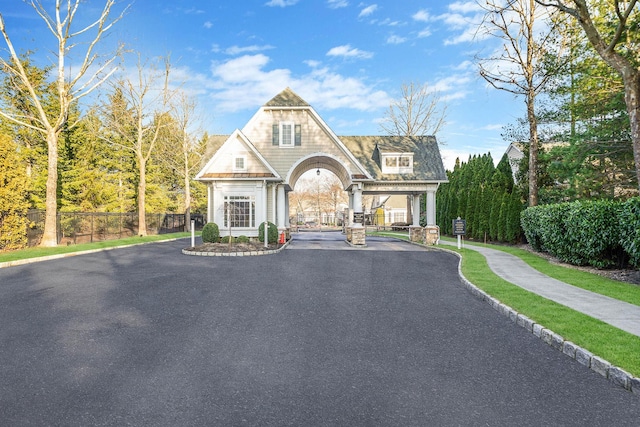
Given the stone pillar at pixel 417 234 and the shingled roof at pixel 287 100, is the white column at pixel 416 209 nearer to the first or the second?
the stone pillar at pixel 417 234

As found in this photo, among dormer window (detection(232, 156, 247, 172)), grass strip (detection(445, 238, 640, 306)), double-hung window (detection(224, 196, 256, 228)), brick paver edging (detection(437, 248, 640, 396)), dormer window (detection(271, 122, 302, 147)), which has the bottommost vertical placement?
grass strip (detection(445, 238, 640, 306))

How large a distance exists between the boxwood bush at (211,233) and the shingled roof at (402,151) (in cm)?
1009

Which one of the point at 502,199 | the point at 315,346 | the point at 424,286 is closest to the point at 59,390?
the point at 315,346

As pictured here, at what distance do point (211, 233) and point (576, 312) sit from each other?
626 inches

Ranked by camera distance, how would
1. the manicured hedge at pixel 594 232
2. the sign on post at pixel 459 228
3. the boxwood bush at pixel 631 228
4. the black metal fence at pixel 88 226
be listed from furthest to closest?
the sign on post at pixel 459 228 < the black metal fence at pixel 88 226 < the manicured hedge at pixel 594 232 < the boxwood bush at pixel 631 228

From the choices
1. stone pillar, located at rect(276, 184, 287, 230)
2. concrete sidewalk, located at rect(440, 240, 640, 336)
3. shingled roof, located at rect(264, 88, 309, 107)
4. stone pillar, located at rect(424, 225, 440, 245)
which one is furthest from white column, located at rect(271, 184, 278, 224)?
concrete sidewalk, located at rect(440, 240, 640, 336)

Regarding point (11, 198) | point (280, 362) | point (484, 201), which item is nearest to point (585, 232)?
point (280, 362)

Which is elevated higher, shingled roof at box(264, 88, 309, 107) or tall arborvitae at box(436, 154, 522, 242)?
shingled roof at box(264, 88, 309, 107)

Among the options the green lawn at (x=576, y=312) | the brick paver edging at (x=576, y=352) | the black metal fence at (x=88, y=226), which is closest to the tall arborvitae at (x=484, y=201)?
the green lawn at (x=576, y=312)

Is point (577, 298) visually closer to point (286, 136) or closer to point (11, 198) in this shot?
point (286, 136)

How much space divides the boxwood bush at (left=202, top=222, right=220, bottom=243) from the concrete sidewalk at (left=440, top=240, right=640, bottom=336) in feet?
42.6

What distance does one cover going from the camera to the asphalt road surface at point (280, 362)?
333 cm

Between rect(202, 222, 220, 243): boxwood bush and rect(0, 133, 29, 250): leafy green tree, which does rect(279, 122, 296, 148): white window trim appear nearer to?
rect(202, 222, 220, 243): boxwood bush

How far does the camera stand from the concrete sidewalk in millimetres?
6016
